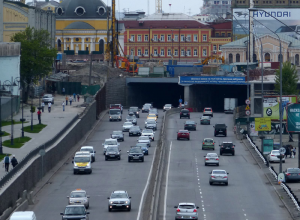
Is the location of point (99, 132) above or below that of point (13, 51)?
Answer: below

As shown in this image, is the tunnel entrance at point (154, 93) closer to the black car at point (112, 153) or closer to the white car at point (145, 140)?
the white car at point (145, 140)

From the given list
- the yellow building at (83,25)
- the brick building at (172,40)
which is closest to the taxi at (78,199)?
the yellow building at (83,25)

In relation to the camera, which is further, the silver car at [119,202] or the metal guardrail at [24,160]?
the silver car at [119,202]

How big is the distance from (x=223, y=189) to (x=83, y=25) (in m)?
120

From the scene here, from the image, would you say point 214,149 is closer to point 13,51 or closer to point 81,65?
point 13,51

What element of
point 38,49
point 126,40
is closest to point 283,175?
point 38,49

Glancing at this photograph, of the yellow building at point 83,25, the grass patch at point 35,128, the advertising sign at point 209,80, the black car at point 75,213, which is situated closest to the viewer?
the black car at point 75,213

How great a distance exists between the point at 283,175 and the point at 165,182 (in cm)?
778

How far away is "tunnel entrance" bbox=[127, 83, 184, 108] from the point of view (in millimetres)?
114375

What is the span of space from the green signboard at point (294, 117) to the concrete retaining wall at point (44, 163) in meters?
15.7

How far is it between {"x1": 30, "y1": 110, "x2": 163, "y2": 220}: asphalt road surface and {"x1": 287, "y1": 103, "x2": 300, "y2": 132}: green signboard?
9901mm

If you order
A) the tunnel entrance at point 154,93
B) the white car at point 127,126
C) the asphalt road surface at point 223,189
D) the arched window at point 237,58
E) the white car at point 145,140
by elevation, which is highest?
the arched window at point 237,58

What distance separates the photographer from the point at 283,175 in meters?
42.2

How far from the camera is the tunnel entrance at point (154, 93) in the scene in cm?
11438
